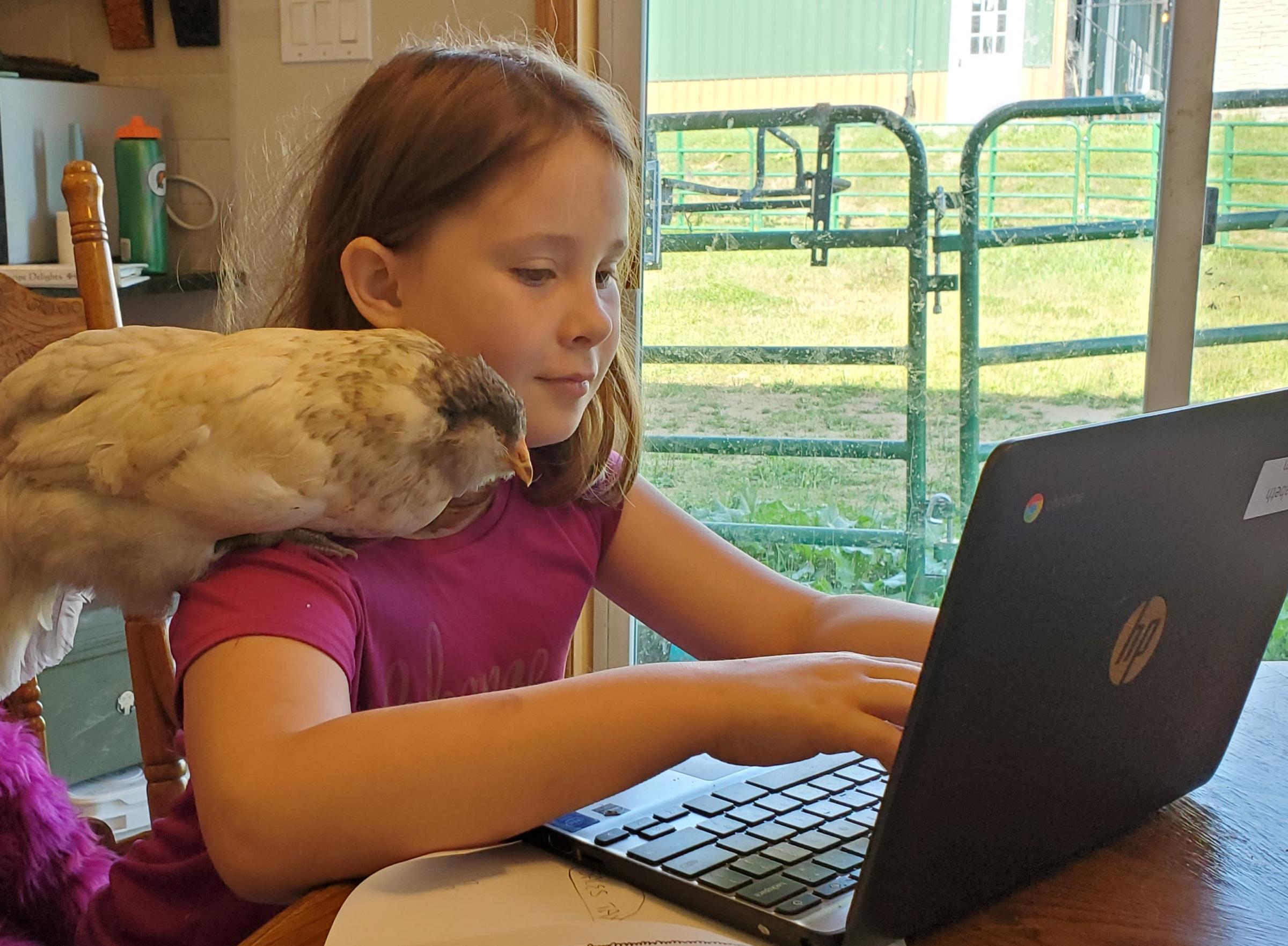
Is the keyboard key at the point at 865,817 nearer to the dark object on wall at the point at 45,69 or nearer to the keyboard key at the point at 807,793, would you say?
the keyboard key at the point at 807,793

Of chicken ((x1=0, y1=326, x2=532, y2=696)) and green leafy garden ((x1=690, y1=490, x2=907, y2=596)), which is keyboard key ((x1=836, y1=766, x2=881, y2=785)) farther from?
green leafy garden ((x1=690, y1=490, x2=907, y2=596))

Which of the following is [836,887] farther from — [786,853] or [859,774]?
[859,774]

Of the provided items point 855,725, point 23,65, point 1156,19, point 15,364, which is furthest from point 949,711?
point 23,65

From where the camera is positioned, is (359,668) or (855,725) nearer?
(855,725)

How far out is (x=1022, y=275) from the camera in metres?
2.06

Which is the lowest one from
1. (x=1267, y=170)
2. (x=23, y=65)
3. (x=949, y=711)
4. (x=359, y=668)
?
(x=359, y=668)

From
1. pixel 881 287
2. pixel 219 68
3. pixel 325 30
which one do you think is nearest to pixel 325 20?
pixel 325 30

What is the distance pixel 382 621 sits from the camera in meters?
0.86

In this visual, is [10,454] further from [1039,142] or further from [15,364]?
[1039,142]

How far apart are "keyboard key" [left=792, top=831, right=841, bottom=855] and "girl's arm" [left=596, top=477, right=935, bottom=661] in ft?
1.21

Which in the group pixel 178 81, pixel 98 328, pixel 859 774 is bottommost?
pixel 859 774

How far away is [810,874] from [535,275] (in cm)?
49

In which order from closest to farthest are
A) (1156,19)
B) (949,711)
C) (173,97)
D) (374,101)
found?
(949,711)
(374,101)
(1156,19)
(173,97)

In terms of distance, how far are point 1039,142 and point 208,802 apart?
5.90 ft
